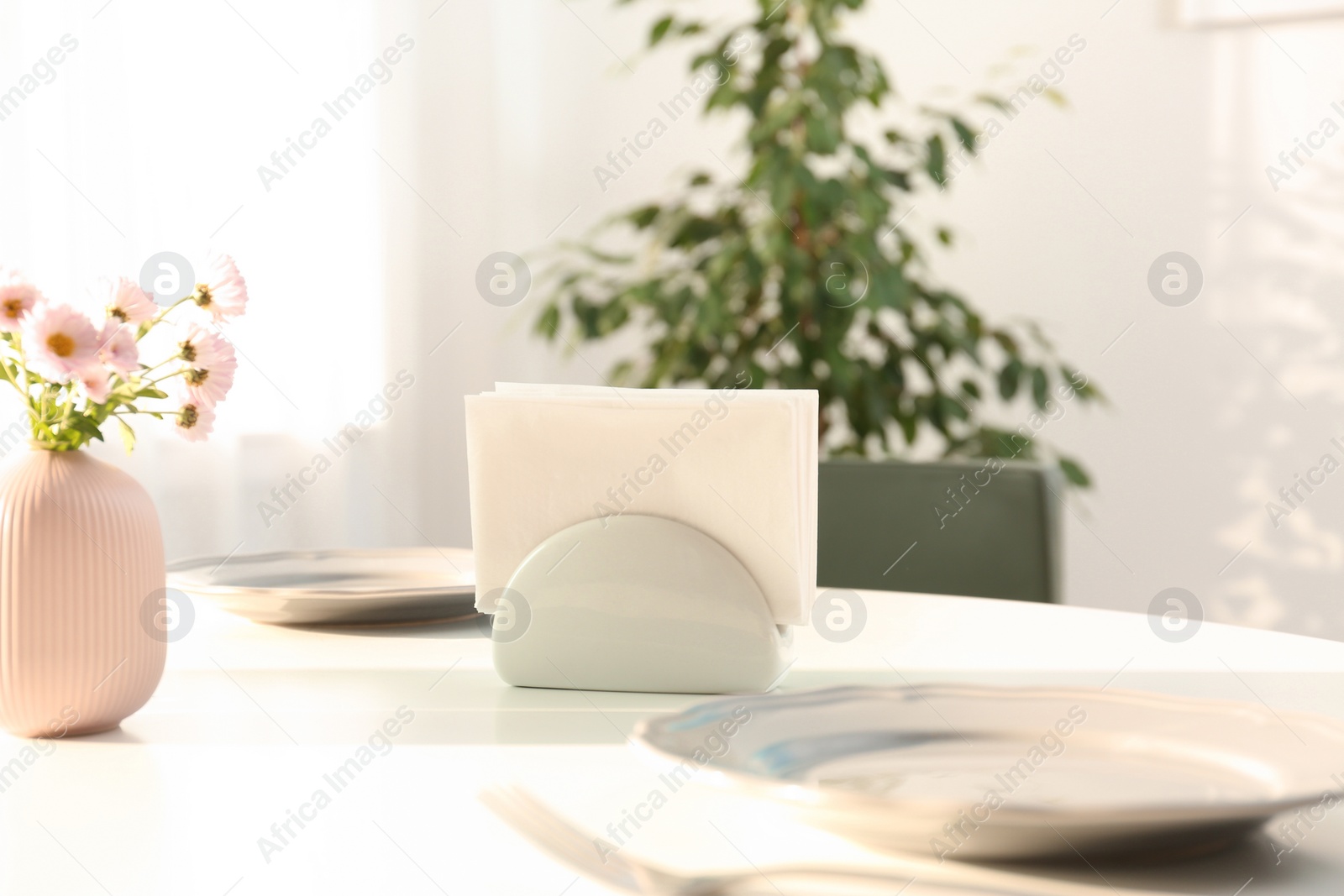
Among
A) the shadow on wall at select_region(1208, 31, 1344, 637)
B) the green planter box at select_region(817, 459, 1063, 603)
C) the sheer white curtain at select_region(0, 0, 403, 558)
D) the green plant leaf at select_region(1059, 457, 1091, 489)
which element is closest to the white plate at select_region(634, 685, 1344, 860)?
the green planter box at select_region(817, 459, 1063, 603)

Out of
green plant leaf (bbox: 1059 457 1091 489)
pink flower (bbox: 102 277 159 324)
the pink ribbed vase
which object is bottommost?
green plant leaf (bbox: 1059 457 1091 489)

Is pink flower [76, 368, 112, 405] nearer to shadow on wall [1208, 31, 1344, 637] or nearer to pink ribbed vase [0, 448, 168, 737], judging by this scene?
pink ribbed vase [0, 448, 168, 737]

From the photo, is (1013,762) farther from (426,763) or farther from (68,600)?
(68,600)

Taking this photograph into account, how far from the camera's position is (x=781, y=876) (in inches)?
20.2

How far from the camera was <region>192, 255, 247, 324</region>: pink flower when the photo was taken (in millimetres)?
812

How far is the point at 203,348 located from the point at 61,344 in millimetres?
102

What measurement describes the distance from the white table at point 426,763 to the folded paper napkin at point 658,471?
0.33ft

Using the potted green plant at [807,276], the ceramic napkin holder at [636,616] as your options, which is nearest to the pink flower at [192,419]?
the ceramic napkin holder at [636,616]

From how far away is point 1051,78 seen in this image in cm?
280

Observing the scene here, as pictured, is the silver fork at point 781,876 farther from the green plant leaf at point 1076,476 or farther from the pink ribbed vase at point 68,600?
the green plant leaf at point 1076,476

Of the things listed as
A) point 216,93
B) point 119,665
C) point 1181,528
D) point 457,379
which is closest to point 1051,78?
point 1181,528

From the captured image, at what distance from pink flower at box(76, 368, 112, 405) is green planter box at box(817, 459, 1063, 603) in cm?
91

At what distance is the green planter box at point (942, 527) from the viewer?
4.81ft

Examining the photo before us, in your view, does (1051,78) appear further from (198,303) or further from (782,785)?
(782,785)
